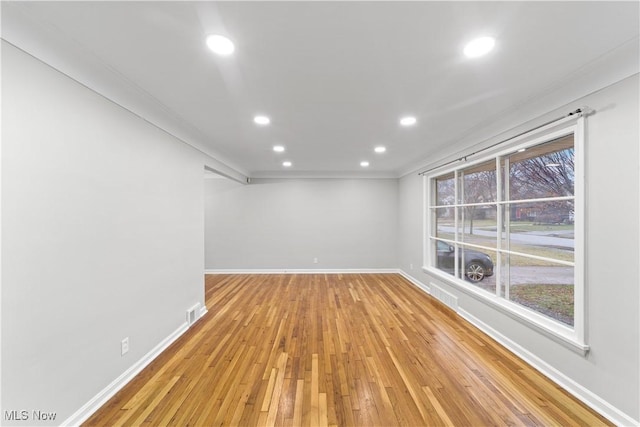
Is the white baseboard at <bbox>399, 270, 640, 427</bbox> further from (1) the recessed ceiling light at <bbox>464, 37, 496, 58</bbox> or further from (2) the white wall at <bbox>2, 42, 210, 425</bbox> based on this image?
(2) the white wall at <bbox>2, 42, 210, 425</bbox>

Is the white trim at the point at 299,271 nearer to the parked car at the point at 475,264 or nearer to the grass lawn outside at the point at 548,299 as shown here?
the parked car at the point at 475,264

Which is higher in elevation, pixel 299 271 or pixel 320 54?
pixel 320 54

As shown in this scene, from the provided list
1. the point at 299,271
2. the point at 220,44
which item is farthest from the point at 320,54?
the point at 299,271

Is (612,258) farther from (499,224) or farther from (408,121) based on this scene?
(408,121)

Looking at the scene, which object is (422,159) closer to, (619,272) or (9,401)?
(619,272)

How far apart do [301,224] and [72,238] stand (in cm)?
450

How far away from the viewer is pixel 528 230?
8.20 feet

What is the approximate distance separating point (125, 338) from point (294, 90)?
2538mm

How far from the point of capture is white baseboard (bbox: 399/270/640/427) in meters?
1.63

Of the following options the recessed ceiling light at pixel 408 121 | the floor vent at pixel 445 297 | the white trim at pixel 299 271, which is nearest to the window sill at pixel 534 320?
the floor vent at pixel 445 297

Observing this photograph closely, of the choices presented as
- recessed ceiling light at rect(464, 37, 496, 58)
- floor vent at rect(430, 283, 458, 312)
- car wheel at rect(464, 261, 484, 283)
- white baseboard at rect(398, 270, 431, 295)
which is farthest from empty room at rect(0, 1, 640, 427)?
white baseboard at rect(398, 270, 431, 295)

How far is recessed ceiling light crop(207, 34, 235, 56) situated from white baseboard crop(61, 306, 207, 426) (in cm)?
256

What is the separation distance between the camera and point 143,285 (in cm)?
225

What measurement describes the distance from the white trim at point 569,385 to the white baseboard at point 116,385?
12.0 feet
